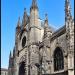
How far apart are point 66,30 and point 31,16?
9.14 metres

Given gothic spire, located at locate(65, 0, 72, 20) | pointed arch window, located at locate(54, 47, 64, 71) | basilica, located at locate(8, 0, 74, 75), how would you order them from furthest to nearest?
pointed arch window, located at locate(54, 47, 64, 71)
gothic spire, located at locate(65, 0, 72, 20)
basilica, located at locate(8, 0, 74, 75)

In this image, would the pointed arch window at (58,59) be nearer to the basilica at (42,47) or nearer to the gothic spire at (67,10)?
the basilica at (42,47)

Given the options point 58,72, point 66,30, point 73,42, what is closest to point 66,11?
point 66,30

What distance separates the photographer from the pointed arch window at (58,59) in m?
26.1

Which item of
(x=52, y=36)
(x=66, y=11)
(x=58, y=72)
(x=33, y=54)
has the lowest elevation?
(x=58, y=72)

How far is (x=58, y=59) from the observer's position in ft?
87.8

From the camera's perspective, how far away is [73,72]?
22.1 m

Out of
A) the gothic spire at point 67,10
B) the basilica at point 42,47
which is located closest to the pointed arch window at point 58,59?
the basilica at point 42,47

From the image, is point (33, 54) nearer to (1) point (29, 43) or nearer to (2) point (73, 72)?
(1) point (29, 43)

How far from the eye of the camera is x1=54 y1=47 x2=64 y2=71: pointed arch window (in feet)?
85.6

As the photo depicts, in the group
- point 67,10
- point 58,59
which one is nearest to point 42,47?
point 58,59

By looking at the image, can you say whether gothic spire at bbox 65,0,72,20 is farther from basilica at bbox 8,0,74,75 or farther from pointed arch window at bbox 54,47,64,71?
pointed arch window at bbox 54,47,64,71

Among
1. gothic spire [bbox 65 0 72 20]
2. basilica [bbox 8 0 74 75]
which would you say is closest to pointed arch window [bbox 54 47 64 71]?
basilica [bbox 8 0 74 75]

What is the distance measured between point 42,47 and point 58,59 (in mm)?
3496
